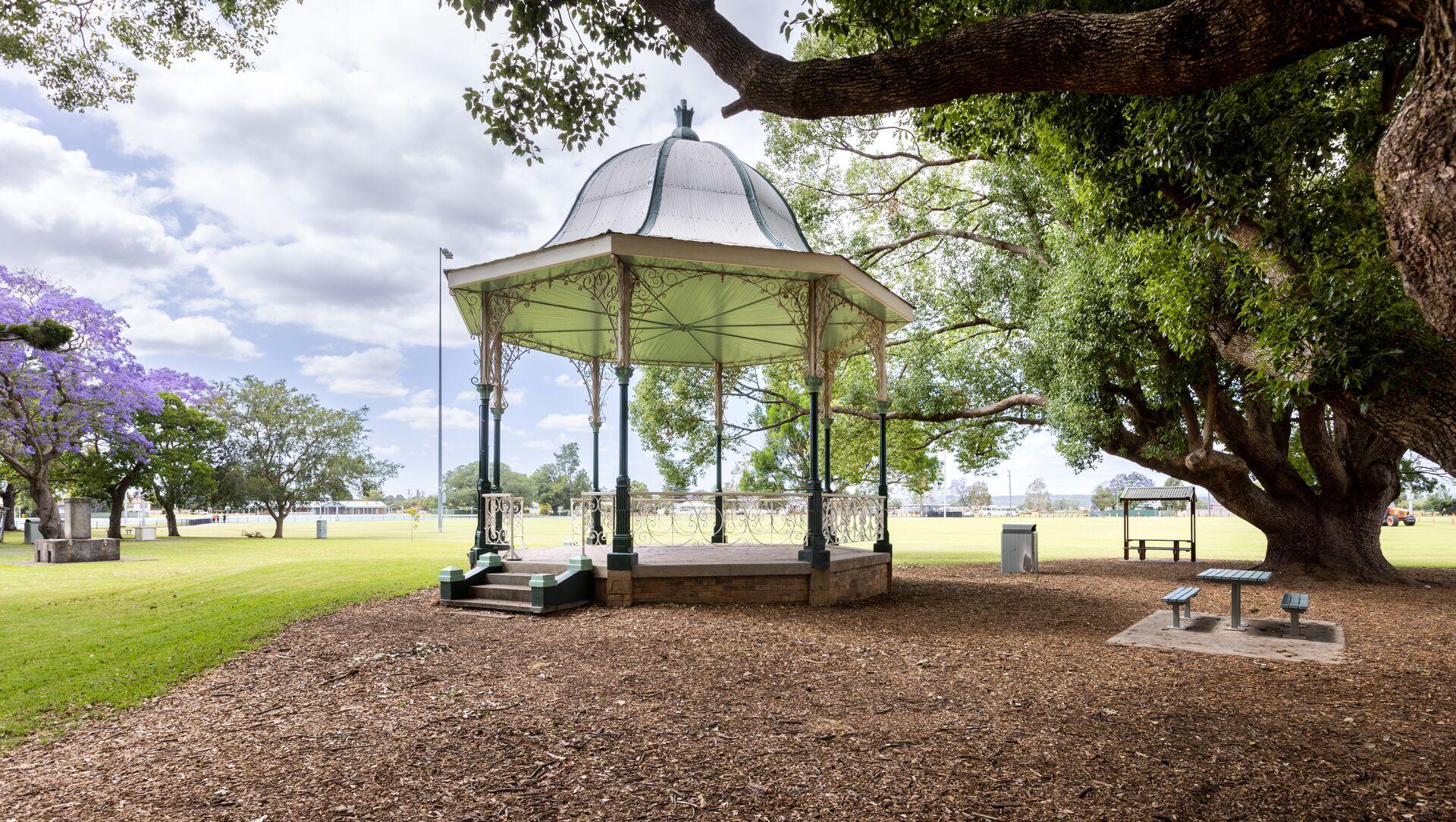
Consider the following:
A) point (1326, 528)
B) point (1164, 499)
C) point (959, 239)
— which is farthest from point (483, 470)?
point (1164, 499)

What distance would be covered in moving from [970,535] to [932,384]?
2514cm

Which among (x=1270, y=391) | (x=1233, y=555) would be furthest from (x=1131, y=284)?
(x=1233, y=555)

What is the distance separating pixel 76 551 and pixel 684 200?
19760 mm

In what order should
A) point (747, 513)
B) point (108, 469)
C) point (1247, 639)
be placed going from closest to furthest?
point (1247, 639)
point (747, 513)
point (108, 469)

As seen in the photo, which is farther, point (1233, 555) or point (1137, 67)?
point (1233, 555)

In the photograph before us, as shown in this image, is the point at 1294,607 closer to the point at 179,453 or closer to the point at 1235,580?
the point at 1235,580

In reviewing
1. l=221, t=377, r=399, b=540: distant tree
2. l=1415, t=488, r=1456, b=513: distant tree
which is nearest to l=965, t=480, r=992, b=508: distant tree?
l=1415, t=488, r=1456, b=513: distant tree

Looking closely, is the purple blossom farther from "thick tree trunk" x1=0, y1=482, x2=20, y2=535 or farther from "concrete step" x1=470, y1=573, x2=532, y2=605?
"concrete step" x1=470, y1=573, x2=532, y2=605

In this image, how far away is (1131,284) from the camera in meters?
11.6

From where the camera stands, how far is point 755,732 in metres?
4.80

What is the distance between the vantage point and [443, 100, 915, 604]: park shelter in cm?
926

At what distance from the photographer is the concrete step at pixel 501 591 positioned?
9.43 m

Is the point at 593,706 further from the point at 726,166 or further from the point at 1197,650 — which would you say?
the point at 726,166

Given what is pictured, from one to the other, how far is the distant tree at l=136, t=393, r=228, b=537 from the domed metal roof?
92.9ft
